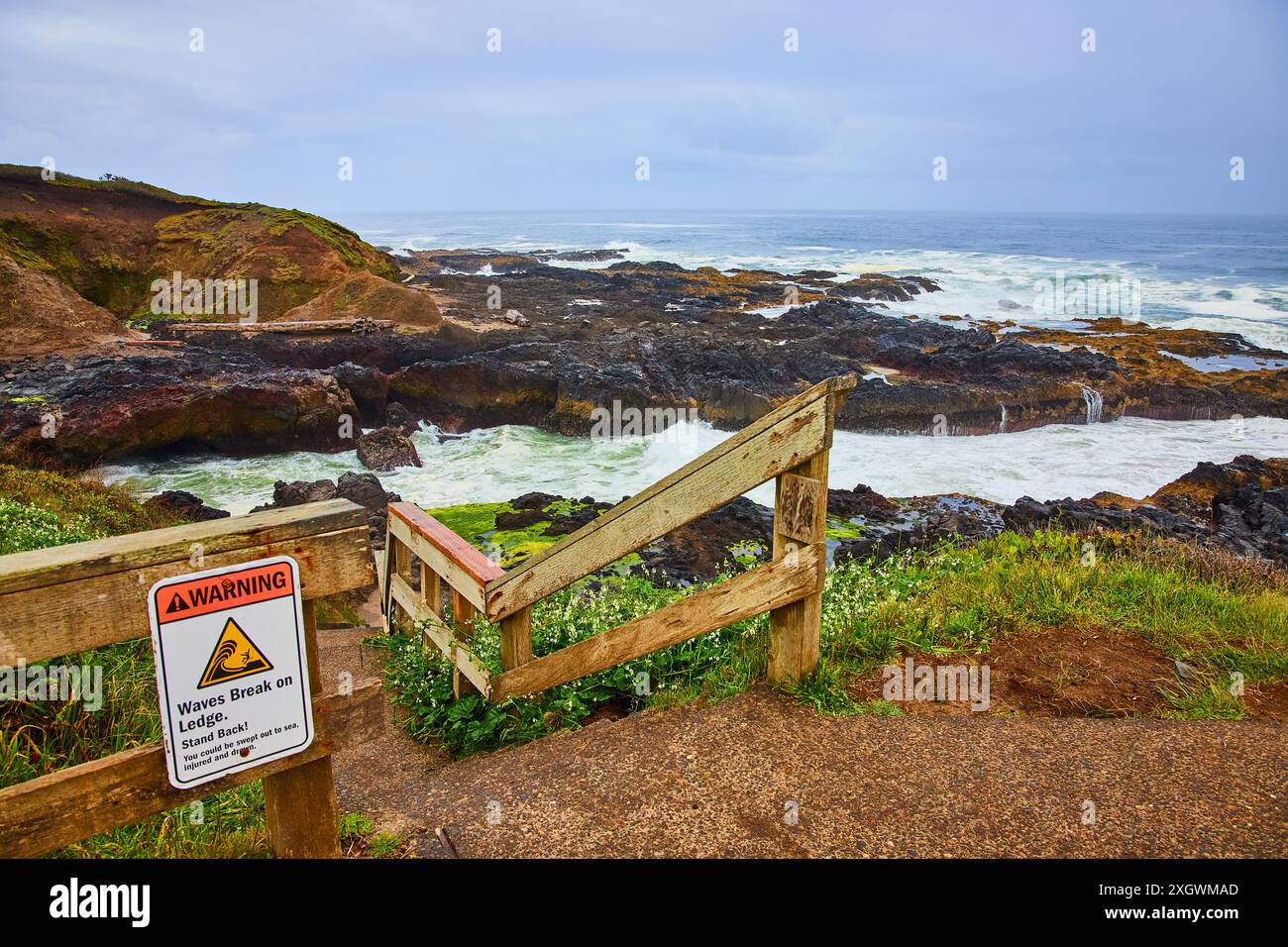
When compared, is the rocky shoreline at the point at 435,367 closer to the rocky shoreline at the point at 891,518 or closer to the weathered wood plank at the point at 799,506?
the rocky shoreline at the point at 891,518

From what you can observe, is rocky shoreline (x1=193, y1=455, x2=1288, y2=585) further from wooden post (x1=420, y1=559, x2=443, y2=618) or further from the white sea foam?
wooden post (x1=420, y1=559, x2=443, y2=618)

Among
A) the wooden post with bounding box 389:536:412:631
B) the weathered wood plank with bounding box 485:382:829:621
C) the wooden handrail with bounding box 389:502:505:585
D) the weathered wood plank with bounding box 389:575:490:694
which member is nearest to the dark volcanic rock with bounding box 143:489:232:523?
the wooden post with bounding box 389:536:412:631

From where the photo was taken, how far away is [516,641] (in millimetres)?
4262

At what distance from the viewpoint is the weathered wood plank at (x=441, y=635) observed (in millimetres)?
4473

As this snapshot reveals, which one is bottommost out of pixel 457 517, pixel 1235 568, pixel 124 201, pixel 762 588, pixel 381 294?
pixel 457 517

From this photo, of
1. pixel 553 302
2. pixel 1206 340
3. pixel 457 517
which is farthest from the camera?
pixel 553 302

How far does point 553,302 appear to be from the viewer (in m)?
35.4

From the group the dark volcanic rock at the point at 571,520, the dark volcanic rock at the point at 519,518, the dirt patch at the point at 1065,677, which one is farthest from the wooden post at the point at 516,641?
the dark volcanic rock at the point at 519,518

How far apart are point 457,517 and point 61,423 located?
23.4 feet

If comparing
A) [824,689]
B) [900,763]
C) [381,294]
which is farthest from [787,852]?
[381,294]

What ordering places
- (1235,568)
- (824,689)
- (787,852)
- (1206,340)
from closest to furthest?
1. (787,852)
2. (824,689)
3. (1235,568)
4. (1206,340)

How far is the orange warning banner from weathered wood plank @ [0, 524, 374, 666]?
0.16 ft

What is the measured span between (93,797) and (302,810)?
1.74 ft
